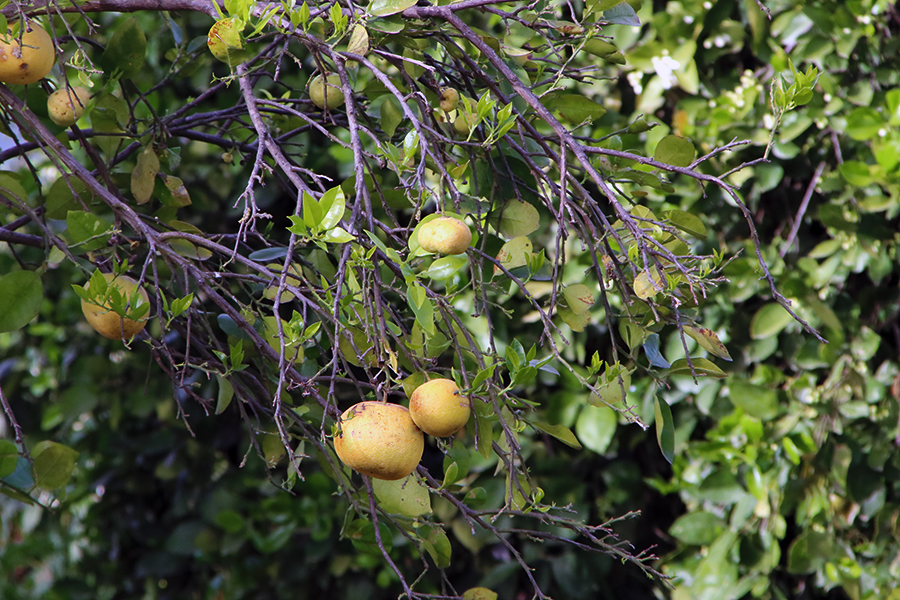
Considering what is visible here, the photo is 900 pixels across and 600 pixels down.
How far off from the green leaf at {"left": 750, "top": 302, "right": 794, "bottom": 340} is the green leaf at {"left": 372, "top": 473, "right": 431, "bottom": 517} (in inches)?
33.9

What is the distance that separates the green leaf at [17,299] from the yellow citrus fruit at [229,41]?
0.32 m

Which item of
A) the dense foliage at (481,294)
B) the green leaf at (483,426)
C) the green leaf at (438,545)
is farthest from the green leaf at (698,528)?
the green leaf at (483,426)

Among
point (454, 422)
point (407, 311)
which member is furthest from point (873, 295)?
point (454, 422)

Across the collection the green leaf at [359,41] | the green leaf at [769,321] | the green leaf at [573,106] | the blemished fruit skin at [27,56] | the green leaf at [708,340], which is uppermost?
the blemished fruit skin at [27,56]

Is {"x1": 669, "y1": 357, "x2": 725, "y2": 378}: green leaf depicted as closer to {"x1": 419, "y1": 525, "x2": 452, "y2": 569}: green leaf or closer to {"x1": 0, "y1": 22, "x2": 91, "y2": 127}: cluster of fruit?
{"x1": 419, "y1": 525, "x2": 452, "y2": 569}: green leaf

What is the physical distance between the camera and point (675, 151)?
802 millimetres

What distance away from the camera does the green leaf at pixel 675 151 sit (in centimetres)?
79

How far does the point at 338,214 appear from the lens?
60 cm

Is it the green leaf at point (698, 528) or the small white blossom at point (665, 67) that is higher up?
the small white blossom at point (665, 67)

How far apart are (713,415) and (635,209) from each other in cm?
75

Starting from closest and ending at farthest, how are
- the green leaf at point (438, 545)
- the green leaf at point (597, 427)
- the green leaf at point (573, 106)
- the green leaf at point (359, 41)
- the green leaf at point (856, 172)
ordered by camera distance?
the green leaf at point (359, 41) → the green leaf at point (438, 545) → the green leaf at point (573, 106) → the green leaf at point (856, 172) → the green leaf at point (597, 427)

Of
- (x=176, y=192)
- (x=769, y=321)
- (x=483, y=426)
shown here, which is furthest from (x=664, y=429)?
(x=769, y=321)

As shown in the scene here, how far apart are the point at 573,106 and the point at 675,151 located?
0.15 m

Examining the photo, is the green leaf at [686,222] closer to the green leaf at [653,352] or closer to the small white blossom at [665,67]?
the green leaf at [653,352]
